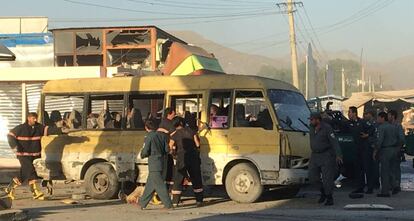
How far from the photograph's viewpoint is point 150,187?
34.6 feet

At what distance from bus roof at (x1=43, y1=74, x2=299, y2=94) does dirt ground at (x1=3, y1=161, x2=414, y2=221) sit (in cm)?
221

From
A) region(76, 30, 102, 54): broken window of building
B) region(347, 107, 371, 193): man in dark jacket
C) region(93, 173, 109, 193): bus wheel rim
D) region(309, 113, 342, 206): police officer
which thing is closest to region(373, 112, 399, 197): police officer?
region(347, 107, 371, 193): man in dark jacket

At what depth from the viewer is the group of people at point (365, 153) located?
10.9m

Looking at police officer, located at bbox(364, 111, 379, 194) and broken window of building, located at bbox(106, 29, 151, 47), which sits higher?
broken window of building, located at bbox(106, 29, 151, 47)

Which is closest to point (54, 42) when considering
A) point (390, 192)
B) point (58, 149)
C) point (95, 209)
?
point (58, 149)

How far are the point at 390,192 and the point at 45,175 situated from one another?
7.55m

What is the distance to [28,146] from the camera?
12.4m

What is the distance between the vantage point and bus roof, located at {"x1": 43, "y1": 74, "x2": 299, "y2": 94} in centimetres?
1152

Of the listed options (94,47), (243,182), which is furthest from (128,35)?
(243,182)

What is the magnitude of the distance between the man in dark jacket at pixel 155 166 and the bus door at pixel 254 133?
144 centimetres

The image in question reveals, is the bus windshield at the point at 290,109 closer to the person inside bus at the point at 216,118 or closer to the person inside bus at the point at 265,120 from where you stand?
the person inside bus at the point at 265,120

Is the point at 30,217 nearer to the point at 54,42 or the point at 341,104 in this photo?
the point at 54,42

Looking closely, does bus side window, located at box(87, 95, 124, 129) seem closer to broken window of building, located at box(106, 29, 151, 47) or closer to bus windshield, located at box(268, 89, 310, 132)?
bus windshield, located at box(268, 89, 310, 132)

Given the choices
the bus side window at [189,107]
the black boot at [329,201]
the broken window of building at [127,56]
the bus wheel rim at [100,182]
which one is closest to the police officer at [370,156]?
the black boot at [329,201]
